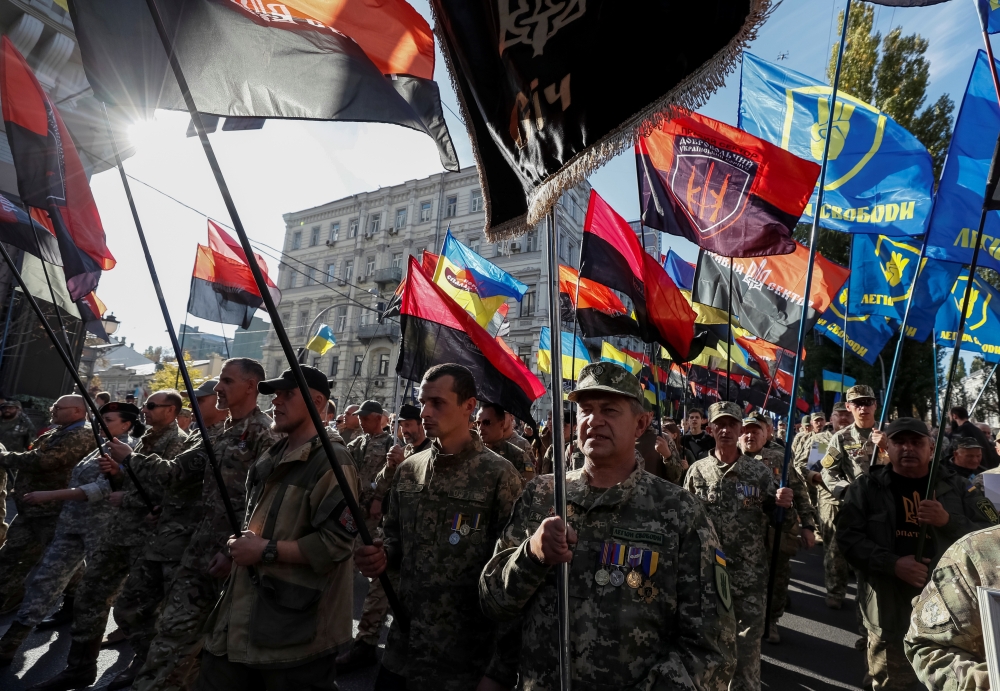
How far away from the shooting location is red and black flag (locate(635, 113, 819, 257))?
18.5 feet

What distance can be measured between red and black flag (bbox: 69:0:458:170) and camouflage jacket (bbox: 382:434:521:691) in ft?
6.18

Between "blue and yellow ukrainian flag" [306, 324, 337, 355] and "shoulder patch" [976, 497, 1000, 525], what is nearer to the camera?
"shoulder patch" [976, 497, 1000, 525]

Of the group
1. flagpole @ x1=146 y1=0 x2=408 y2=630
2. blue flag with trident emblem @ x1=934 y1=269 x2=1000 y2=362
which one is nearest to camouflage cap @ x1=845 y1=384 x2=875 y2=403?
blue flag with trident emblem @ x1=934 y1=269 x2=1000 y2=362

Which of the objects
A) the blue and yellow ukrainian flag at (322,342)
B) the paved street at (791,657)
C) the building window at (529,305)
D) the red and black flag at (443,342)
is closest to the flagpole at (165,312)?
the paved street at (791,657)

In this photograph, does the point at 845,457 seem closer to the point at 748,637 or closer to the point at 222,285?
the point at 748,637

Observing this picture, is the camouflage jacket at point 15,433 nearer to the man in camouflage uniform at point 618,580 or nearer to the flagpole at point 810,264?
the man in camouflage uniform at point 618,580

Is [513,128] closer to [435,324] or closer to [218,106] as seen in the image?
[218,106]

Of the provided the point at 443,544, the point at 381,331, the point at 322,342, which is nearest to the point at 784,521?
the point at 443,544

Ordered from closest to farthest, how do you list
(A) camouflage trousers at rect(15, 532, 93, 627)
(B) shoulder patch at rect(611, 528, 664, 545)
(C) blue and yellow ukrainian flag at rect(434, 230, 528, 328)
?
(B) shoulder patch at rect(611, 528, 664, 545) < (A) camouflage trousers at rect(15, 532, 93, 627) < (C) blue and yellow ukrainian flag at rect(434, 230, 528, 328)

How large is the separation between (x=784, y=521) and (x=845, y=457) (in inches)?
106

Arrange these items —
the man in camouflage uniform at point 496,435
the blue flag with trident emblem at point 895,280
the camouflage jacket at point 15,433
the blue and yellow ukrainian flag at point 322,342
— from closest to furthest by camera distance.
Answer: the man in camouflage uniform at point 496,435
the camouflage jacket at point 15,433
the blue flag with trident emblem at point 895,280
the blue and yellow ukrainian flag at point 322,342

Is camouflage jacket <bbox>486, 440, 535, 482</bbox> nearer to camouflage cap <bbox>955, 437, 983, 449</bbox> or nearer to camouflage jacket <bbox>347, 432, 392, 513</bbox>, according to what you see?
camouflage jacket <bbox>347, 432, 392, 513</bbox>

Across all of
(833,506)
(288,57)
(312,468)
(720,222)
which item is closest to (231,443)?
(312,468)

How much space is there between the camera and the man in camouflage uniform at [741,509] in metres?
4.59
